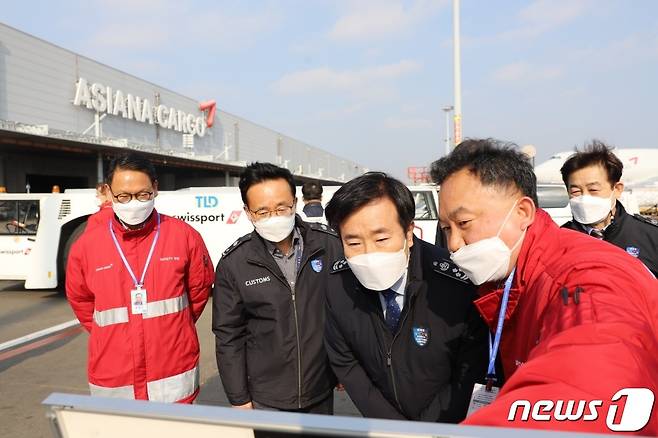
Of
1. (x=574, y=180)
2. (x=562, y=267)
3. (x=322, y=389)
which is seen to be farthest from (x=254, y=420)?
(x=574, y=180)

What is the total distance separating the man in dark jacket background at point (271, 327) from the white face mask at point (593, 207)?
6.17 ft

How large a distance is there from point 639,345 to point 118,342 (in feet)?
7.32

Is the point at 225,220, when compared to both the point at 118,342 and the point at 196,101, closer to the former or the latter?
the point at 118,342

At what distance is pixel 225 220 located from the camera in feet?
27.1

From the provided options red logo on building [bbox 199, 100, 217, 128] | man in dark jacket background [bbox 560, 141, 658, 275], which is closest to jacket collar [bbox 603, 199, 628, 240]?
man in dark jacket background [bbox 560, 141, 658, 275]

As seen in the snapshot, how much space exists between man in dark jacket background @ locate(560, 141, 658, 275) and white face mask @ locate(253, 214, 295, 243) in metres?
2.05

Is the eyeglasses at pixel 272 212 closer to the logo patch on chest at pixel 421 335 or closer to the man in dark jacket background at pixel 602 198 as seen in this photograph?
the logo patch on chest at pixel 421 335

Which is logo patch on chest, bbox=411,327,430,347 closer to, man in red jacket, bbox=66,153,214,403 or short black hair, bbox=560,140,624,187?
man in red jacket, bbox=66,153,214,403

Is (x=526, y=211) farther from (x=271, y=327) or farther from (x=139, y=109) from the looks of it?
(x=139, y=109)

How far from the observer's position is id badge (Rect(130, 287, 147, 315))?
236 centimetres

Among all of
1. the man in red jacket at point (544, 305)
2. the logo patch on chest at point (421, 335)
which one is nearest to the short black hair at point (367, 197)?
the man in red jacket at point (544, 305)

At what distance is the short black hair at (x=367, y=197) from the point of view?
172 centimetres

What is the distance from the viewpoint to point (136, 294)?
93.7 inches

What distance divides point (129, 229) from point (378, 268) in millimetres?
1483
